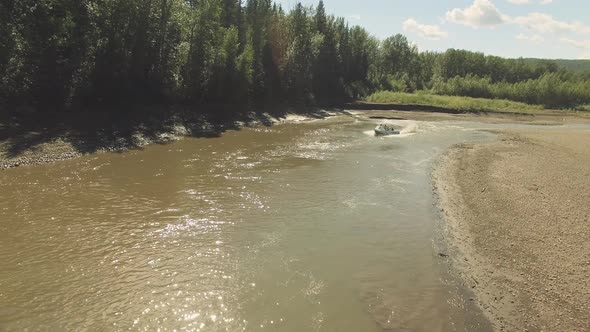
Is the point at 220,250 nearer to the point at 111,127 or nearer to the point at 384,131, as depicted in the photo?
the point at 111,127

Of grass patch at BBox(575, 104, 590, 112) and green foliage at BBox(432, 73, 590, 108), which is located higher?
green foliage at BBox(432, 73, 590, 108)

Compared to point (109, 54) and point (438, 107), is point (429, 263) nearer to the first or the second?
point (109, 54)

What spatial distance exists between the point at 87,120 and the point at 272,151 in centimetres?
1709

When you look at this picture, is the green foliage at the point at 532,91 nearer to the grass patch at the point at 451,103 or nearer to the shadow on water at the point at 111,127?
the grass patch at the point at 451,103

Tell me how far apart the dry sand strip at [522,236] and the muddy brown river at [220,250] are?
983 mm

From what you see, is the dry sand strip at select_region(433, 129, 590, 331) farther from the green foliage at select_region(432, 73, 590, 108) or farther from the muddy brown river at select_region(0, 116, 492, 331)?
the green foliage at select_region(432, 73, 590, 108)

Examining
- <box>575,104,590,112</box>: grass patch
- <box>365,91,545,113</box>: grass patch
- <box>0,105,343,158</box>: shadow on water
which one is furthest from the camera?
<box>575,104,590,112</box>: grass patch

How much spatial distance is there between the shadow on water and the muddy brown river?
13.3ft

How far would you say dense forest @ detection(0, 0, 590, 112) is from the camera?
118 ft

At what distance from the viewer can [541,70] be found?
14788cm

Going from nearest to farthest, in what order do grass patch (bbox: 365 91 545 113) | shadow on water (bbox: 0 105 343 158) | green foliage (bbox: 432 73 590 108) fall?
shadow on water (bbox: 0 105 343 158) < grass patch (bbox: 365 91 545 113) < green foliage (bbox: 432 73 590 108)

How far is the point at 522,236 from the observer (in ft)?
58.3

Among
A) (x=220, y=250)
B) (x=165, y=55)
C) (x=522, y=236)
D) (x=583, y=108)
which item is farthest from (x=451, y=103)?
(x=220, y=250)

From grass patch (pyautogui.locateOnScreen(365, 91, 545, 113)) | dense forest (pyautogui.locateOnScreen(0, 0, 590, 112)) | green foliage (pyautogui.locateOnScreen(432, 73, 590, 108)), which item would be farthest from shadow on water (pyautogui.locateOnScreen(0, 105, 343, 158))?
green foliage (pyautogui.locateOnScreen(432, 73, 590, 108))
